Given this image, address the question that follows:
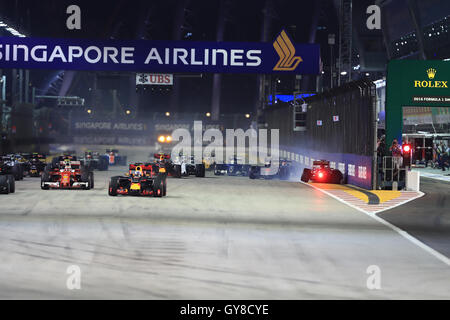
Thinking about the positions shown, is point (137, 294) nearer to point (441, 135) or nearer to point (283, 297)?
point (283, 297)

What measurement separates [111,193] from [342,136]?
15567 mm

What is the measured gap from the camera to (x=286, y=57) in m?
30.9

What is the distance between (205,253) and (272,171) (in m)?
26.9

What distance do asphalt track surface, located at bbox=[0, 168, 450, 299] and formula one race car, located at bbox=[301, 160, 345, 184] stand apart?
12732mm

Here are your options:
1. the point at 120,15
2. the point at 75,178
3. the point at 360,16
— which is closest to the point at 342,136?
the point at 75,178

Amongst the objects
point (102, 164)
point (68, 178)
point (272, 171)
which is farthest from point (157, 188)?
point (102, 164)

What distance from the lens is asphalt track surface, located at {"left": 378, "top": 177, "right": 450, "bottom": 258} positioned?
1439 cm

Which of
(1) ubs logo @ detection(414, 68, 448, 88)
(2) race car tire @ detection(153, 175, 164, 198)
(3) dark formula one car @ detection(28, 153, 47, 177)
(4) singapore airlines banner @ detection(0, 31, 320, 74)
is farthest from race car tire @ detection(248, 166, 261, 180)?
(2) race car tire @ detection(153, 175, 164, 198)

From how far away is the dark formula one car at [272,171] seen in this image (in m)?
38.5

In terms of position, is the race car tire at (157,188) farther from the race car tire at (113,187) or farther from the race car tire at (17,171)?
the race car tire at (17,171)

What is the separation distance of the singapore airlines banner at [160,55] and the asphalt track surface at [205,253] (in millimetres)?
10525

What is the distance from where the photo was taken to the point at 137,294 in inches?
341

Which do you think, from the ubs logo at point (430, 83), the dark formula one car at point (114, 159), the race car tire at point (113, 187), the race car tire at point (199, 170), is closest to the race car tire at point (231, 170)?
the race car tire at point (199, 170)

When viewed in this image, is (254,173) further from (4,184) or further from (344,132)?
(4,184)
